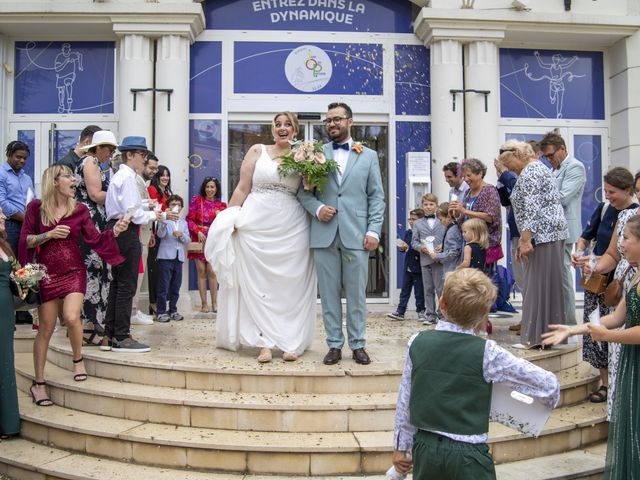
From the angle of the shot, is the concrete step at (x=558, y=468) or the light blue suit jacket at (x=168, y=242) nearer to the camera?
the concrete step at (x=558, y=468)

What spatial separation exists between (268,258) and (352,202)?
36.0 inches

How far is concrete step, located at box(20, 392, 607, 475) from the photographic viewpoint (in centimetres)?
426

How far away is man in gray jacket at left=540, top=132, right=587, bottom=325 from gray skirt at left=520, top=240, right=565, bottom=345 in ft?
0.72

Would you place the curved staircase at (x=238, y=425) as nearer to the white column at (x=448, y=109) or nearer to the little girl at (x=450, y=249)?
the little girl at (x=450, y=249)

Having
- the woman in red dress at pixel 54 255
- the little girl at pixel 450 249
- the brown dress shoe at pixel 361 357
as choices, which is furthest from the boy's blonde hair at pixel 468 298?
the little girl at pixel 450 249

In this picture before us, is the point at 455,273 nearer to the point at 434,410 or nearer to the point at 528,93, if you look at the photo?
the point at 434,410

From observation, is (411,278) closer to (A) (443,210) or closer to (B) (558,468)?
(A) (443,210)

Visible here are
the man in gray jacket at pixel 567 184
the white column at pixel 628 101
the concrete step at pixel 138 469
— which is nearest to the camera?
the concrete step at pixel 138 469

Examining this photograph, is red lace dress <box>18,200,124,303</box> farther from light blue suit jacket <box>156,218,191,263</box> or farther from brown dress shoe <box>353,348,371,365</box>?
light blue suit jacket <box>156,218,191,263</box>

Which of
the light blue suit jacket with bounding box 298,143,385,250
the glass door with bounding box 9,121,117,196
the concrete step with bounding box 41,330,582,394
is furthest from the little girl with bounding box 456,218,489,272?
the glass door with bounding box 9,121,117,196

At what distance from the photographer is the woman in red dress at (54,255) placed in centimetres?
513

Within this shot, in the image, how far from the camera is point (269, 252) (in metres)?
5.48

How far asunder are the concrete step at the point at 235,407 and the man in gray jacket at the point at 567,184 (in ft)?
7.80

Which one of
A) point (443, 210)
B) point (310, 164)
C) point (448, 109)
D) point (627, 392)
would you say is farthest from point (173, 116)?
point (627, 392)
